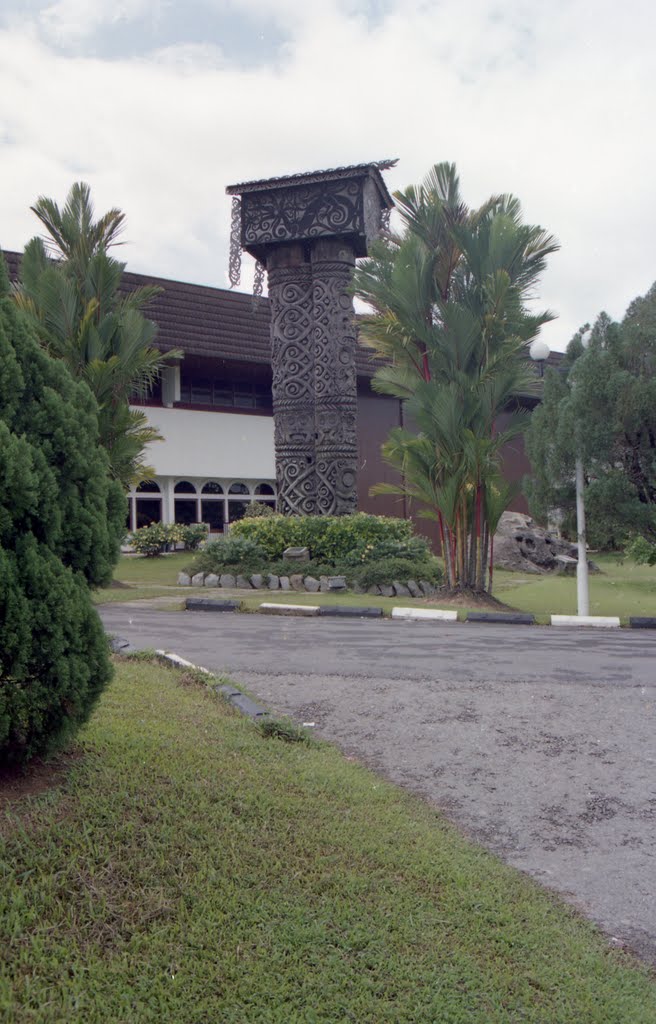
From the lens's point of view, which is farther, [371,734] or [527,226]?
[527,226]

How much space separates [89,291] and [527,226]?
8442 millimetres

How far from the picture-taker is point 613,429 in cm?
1416

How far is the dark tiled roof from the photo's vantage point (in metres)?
26.1

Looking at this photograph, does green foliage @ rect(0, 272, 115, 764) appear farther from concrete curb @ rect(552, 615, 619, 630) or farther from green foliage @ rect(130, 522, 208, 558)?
green foliage @ rect(130, 522, 208, 558)

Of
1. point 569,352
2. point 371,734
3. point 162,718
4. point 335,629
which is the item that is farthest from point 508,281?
point 162,718

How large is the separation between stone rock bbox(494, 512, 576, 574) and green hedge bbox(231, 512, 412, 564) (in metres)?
7.14

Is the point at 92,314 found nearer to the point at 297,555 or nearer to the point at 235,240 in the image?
the point at 235,240

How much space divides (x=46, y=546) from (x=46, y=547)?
15mm

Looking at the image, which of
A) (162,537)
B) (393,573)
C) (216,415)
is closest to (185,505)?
(216,415)

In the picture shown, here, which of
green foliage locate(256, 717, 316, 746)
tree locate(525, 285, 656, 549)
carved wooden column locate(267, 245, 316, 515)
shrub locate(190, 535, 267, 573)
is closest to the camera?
green foliage locate(256, 717, 316, 746)

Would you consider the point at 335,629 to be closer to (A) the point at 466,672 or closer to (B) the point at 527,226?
(A) the point at 466,672

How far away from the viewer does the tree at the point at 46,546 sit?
3553 mm

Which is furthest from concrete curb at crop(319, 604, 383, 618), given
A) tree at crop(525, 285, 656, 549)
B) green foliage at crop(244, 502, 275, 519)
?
green foliage at crop(244, 502, 275, 519)

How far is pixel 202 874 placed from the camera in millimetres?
3258
